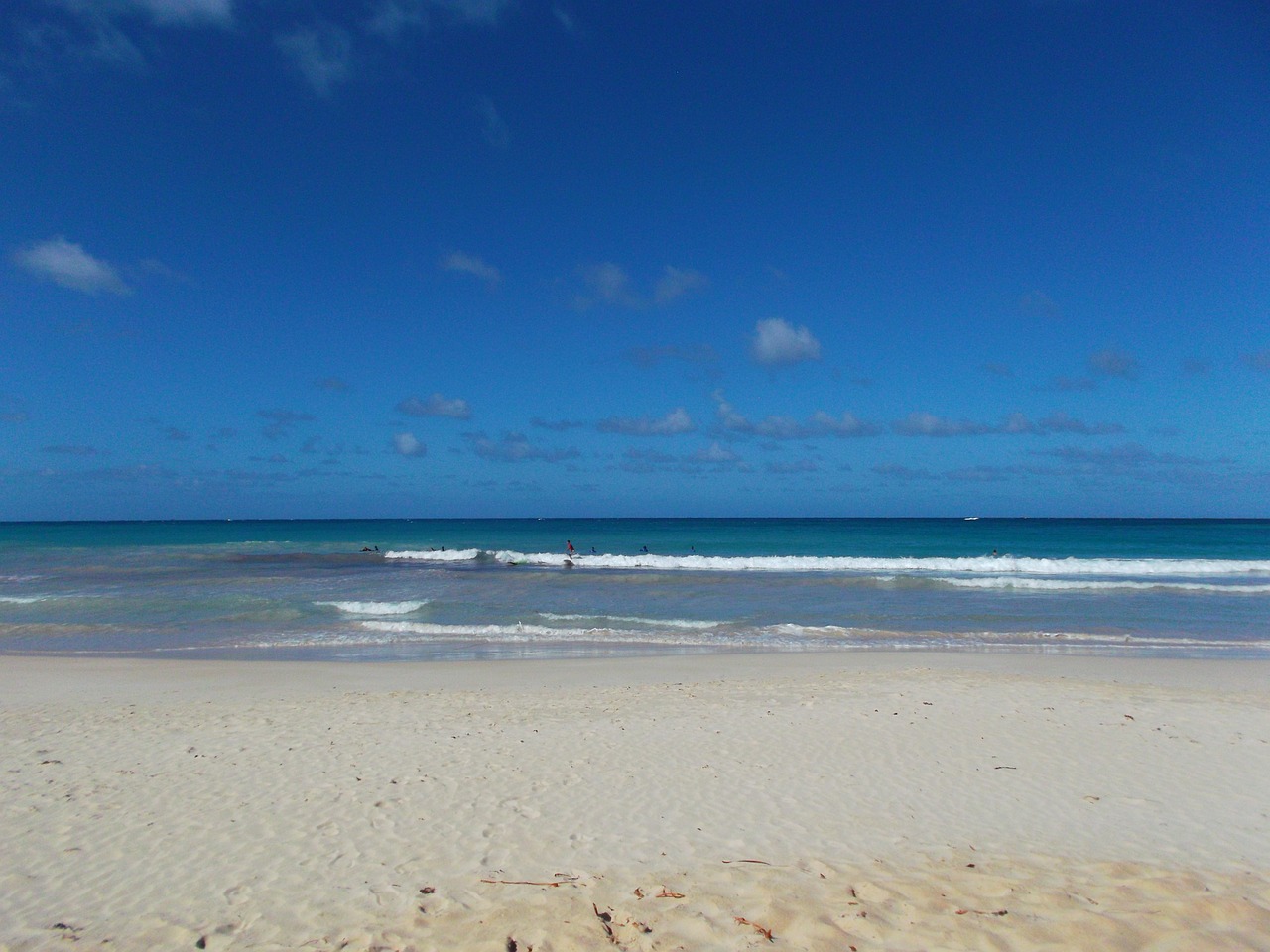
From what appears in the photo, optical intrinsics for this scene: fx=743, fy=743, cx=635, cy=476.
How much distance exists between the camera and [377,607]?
75.6 ft

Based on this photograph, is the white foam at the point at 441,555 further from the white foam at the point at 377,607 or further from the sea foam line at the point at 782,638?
the sea foam line at the point at 782,638

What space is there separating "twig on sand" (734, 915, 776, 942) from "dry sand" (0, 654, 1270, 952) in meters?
0.04

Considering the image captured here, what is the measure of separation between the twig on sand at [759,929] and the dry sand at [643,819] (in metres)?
0.04

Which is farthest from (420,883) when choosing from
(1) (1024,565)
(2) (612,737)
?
(1) (1024,565)

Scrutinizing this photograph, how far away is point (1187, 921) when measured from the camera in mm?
4727

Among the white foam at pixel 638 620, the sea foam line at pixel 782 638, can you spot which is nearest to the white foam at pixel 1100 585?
the sea foam line at pixel 782 638

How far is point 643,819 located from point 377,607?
18.4 metres

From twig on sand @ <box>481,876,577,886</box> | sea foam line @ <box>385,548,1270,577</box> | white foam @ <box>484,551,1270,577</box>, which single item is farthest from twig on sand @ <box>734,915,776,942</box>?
sea foam line @ <box>385,548,1270,577</box>

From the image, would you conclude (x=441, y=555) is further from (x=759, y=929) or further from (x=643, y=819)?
(x=759, y=929)

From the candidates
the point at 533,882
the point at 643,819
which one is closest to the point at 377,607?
the point at 643,819

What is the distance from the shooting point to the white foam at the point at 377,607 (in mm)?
22359

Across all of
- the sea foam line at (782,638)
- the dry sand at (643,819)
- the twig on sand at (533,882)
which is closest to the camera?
the dry sand at (643,819)

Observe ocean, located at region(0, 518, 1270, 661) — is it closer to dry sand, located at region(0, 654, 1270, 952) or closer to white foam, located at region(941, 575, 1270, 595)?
white foam, located at region(941, 575, 1270, 595)

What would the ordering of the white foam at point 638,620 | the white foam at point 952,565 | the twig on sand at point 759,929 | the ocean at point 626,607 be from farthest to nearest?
1. the white foam at point 952,565
2. the white foam at point 638,620
3. the ocean at point 626,607
4. the twig on sand at point 759,929
